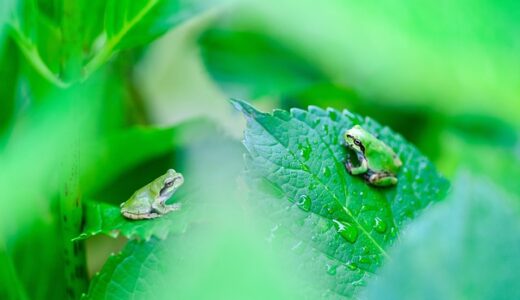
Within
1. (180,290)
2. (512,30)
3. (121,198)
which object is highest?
(512,30)

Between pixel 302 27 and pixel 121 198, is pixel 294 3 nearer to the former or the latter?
pixel 302 27

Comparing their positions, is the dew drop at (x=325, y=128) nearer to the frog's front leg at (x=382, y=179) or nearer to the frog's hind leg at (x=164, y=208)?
the frog's front leg at (x=382, y=179)

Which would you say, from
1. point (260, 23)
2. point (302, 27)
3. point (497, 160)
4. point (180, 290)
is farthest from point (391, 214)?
point (260, 23)

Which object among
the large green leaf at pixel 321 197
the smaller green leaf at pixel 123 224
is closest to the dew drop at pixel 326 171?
the large green leaf at pixel 321 197

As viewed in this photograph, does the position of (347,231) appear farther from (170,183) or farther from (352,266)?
(170,183)

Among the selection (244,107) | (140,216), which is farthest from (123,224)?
(244,107)

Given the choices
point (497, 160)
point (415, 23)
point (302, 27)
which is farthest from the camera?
point (302, 27)

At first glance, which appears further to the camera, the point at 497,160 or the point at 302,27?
the point at 302,27

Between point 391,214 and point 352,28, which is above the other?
point 352,28
